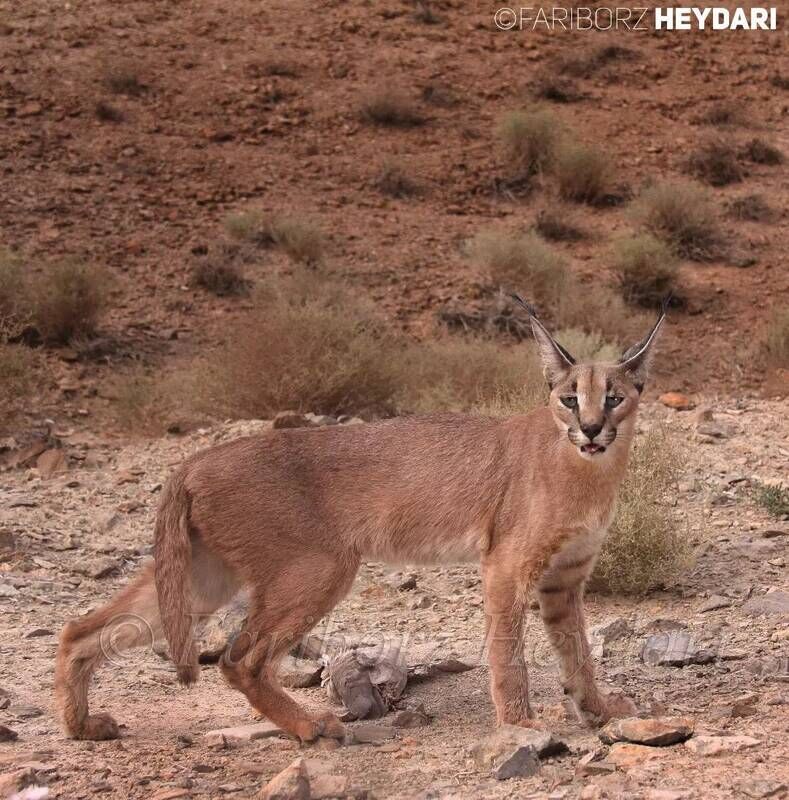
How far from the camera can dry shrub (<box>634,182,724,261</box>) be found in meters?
19.5

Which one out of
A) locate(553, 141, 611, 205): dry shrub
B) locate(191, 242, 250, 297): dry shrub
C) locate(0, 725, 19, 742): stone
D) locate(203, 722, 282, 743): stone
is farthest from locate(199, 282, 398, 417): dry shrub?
locate(553, 141, 611, 205): dry shrub

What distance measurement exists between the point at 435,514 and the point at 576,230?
15.2 meters

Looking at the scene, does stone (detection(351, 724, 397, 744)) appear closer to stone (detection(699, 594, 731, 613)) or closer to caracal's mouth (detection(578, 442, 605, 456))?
caracal's mouth (detection(578, 442, 605, 456))

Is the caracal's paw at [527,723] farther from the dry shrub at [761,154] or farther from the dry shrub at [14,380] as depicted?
the dry shrub at [761,154]

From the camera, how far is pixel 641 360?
18.0 ft

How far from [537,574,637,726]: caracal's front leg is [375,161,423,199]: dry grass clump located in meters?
15.5

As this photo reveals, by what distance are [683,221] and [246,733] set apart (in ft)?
50.9

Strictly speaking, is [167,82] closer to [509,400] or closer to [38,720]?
[509,400]

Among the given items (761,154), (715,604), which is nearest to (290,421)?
(715,604)

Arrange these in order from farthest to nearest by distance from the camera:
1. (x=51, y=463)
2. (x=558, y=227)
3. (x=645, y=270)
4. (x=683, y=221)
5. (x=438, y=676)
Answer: (x=558, y=227)
(x=683, y=221)
(x=645, y=270)
(x=51, y=463)
(x=438, y=676)

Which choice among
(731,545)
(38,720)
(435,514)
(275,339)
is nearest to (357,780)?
(435,514)

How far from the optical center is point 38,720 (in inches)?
227

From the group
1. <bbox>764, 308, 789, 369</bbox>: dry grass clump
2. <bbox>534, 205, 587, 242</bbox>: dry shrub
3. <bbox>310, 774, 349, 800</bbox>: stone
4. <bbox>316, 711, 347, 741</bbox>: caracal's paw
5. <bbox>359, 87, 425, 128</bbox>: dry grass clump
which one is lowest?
<bbox>764, 308, 789, 369</bbox>: dry grass clump

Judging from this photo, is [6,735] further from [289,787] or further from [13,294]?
[13,294]
